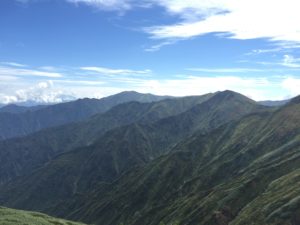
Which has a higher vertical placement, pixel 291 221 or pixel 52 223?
pixel 52 223

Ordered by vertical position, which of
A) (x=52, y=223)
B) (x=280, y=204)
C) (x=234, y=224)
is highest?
(x=52, y=223)

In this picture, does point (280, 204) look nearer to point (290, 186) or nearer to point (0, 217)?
point (290, 186)

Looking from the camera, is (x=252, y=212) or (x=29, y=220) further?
(x=252, y=212)

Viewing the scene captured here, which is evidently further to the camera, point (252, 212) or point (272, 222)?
point (252, 212)

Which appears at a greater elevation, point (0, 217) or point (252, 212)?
point (0, 217)

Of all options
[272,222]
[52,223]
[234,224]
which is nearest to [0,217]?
[52,223]

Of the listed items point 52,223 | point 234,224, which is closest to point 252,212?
point 234,224

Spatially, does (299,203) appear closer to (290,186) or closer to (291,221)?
A: (291,221)

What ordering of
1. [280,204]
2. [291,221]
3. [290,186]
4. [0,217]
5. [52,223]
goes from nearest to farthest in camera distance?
[0,217]
[52,223]
[291,221]
[280,204]
[290,186]

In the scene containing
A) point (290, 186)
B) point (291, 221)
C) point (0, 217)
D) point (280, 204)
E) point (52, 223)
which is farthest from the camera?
point (290, 186)
